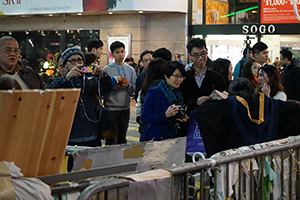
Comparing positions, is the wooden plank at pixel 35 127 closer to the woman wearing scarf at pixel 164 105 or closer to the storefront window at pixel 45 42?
the woman wearing scarf at pixel 164 105

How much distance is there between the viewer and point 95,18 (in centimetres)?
2223

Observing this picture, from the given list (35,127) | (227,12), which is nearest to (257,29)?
(227,12)

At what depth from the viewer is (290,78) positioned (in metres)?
9.93

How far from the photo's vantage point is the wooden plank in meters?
2.41

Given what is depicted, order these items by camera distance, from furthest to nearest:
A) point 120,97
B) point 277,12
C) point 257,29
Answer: point 257,29 → point 277,12 → point 120,97

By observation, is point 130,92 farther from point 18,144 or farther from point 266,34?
point 266,34

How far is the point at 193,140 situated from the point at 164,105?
21.5 inches

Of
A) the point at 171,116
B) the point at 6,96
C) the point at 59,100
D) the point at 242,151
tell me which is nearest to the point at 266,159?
the point at 242,151

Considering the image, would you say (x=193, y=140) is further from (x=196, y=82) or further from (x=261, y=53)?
(x=261, y=53)

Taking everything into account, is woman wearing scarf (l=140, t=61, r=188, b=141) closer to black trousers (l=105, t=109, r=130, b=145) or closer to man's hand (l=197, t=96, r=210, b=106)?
man's hand (l=197, t=96, r=210, b=106)

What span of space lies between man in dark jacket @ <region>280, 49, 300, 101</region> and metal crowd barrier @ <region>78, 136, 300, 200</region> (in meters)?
5.55

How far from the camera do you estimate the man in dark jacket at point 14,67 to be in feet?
16.8

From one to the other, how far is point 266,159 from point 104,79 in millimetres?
2568

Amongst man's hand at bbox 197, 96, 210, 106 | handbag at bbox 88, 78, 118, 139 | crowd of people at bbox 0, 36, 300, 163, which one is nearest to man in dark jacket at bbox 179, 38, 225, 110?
crowd of people at bbox 0, 36, 300, 163
